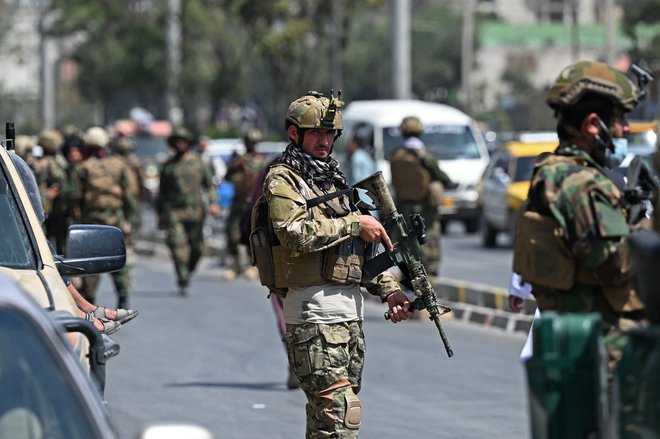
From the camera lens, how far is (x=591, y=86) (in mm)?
5785

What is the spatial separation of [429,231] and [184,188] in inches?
117

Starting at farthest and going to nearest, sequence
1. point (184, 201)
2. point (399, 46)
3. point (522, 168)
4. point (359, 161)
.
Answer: point (399, 46) < point (522, 168) < point (184, 201) < point (359, 161)

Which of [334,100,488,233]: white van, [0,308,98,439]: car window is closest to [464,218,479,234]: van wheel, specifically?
[334,100,488,233]: white van

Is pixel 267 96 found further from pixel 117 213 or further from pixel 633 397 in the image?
pixel 633 397

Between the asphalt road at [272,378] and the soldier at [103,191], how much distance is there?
545 millimetres

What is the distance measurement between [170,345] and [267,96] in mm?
68935

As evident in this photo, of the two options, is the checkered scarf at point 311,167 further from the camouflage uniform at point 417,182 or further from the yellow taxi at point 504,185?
the yellow taxi at point 504,185

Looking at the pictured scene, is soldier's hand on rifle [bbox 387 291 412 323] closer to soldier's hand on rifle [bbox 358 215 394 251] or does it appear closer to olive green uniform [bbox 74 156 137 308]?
soldier's hand on rifle [bbox 358 215 394 251]

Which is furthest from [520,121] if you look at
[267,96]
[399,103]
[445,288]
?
[445,288]

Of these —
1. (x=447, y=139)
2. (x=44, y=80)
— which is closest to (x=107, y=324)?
(x=447, y=139)

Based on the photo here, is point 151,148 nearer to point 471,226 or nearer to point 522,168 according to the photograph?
point 471,226

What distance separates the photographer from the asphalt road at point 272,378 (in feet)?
33.6

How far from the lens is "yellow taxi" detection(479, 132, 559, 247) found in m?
25.2

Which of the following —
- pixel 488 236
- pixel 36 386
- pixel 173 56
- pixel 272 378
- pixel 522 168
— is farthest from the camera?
pixel 173 56
